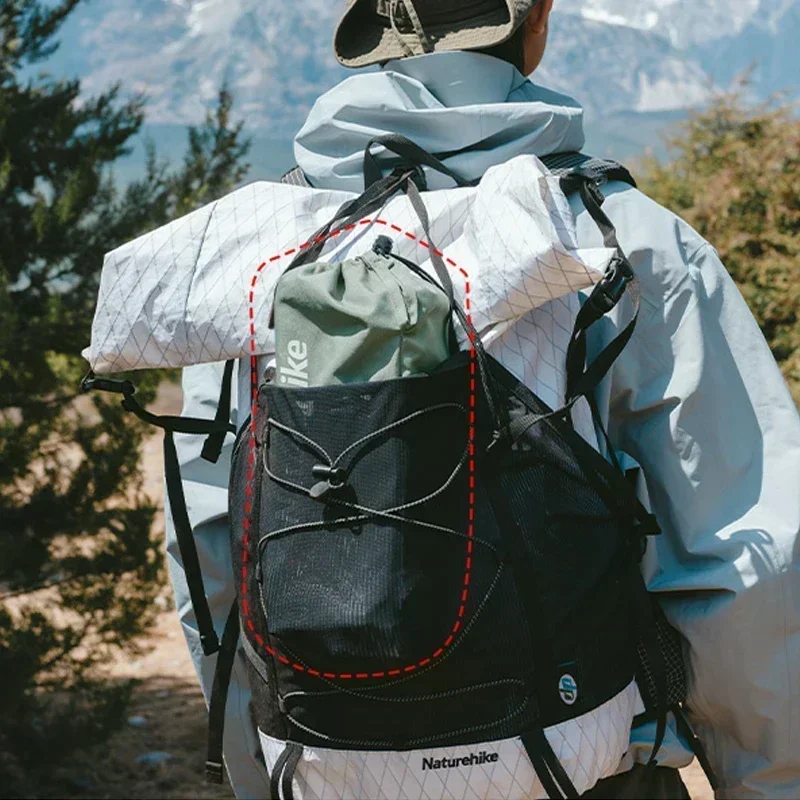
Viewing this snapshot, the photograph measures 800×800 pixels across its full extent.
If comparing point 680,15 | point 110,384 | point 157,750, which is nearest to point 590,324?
point 110,384

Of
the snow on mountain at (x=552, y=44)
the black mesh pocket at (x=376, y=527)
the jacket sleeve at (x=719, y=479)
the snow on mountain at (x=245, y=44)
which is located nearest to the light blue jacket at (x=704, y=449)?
the jacket sleeve at (x=719, y=479)

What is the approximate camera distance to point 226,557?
2162 mm

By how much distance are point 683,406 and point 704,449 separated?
0.07m

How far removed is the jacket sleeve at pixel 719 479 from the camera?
1.81 meters

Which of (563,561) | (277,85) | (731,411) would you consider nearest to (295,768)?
(563,561)

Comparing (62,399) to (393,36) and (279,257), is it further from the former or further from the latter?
(279,257)

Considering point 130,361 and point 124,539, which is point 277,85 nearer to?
point 124,539

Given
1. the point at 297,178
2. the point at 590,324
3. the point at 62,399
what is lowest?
the point at 62,399

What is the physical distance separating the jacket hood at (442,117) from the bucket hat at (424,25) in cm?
4

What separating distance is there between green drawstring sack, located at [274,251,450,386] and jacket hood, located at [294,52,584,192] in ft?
1.08

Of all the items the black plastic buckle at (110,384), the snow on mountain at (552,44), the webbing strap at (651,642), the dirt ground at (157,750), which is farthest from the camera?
the snow on mountain at (552,44)

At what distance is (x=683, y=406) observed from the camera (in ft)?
5.98

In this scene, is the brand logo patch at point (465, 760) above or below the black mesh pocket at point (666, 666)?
above

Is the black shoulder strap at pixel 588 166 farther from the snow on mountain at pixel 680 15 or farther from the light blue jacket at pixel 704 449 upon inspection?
the snow on mountain at pixel 680 15
